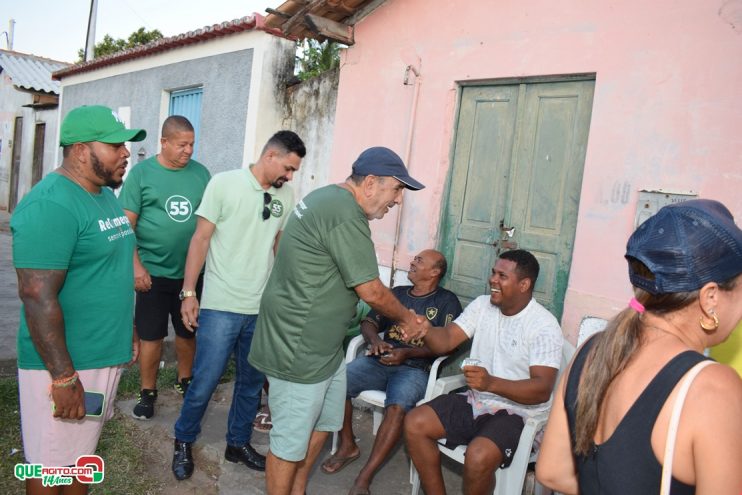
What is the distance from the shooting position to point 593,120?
155 inches

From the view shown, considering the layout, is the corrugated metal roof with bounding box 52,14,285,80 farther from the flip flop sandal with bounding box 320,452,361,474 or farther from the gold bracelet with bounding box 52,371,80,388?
the gold bracelet with bounding box 52,371,80,388

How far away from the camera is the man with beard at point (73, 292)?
7.18ft

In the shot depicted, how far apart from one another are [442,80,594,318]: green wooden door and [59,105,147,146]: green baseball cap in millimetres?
2941

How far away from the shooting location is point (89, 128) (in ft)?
7.82

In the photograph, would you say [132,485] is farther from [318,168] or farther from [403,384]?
[318,168]

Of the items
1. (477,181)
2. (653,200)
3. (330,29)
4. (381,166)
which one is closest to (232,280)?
(381,166)

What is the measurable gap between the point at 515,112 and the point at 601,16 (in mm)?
887

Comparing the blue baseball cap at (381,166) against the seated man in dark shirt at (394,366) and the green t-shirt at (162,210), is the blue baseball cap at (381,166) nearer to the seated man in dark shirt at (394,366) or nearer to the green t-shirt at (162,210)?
the seated man in dark shirt at (394,366)

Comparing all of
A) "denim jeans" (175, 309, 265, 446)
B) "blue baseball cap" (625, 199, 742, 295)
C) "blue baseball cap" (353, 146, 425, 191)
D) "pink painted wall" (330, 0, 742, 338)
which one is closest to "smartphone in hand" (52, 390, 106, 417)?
"denim jeans" (175, 309, 265, 446)

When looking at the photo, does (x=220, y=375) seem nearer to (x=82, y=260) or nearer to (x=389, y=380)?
(x=389, y=380)

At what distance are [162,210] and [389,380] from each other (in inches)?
80.4

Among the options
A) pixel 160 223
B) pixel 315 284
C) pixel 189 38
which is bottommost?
pixel 315 284

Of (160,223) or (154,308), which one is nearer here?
(160,223)

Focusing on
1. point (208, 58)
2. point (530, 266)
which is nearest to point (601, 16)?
point (530, 266)
